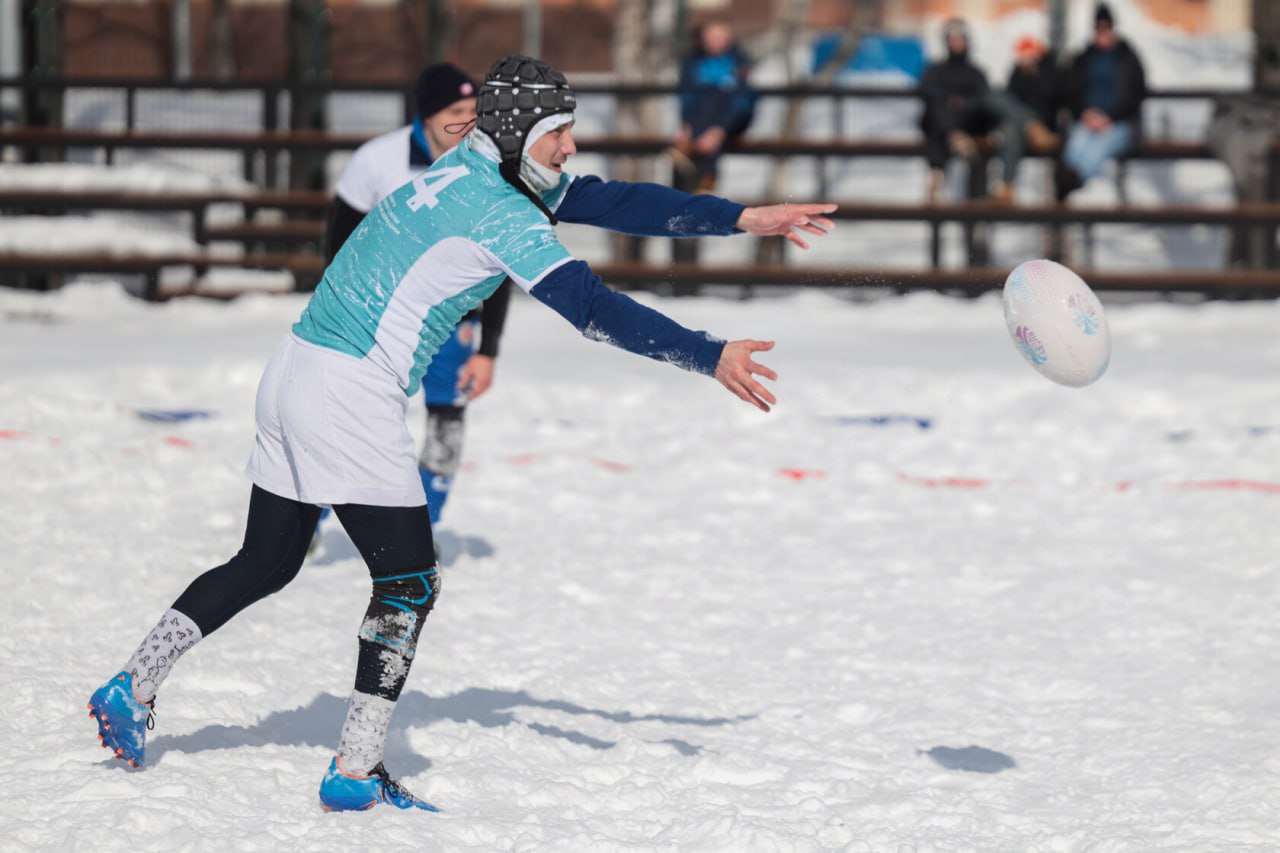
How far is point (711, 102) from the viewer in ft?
46.9

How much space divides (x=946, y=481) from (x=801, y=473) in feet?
2.36

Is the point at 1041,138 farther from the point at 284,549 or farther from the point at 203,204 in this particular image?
the point at 284,549

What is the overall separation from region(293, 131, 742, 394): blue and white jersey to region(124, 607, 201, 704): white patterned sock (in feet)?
2.58

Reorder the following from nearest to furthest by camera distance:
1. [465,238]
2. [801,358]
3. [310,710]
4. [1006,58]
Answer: [465,238], [310,710], [801,358], [1006,58]

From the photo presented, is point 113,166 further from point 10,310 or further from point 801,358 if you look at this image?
point 801,358

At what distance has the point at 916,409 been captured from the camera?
999 cm

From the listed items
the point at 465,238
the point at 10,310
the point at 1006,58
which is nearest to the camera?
the point at 465,238

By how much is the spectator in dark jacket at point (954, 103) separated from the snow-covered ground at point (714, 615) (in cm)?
315

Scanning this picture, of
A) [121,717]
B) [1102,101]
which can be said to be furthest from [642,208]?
[1102,101]

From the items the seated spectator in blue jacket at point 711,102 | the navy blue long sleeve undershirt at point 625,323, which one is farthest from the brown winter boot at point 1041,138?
the navy blue long sleeve undershirt at point 625,323

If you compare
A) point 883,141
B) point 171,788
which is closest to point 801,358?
point 883,141

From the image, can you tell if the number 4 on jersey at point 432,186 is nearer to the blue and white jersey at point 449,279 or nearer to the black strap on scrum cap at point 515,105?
the blue and white jersey at point 449,279

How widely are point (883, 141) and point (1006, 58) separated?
954cm

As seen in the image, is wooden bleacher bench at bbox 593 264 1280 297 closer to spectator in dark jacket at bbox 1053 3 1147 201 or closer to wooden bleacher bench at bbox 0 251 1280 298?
wooden bleacher bench at bbox 0 251 1280 298
